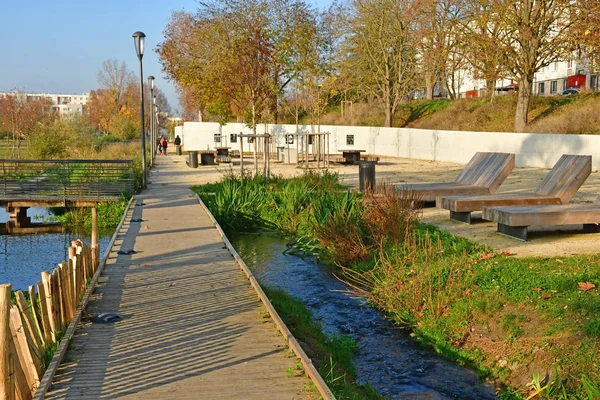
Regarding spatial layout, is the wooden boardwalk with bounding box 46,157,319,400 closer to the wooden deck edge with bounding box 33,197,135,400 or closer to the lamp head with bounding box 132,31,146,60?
the wooden deck edge with bounding box 33,197,135,400

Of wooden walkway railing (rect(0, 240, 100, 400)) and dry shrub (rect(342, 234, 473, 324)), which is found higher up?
wooden walkway railing (rect(0, 240, 100, 400))

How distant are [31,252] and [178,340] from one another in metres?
10.6

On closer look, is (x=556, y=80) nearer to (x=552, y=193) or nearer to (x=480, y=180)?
(x=480, y=180)

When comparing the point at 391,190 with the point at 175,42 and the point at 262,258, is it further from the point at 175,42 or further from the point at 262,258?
the point at 175,42

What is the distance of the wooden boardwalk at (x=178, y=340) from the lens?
5133 millimetres

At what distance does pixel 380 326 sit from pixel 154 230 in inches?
230

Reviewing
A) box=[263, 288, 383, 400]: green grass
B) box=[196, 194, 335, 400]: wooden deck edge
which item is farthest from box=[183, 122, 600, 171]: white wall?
box=[196, 194, 335, 400]: wooden deck edge

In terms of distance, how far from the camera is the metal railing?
19.3 metres

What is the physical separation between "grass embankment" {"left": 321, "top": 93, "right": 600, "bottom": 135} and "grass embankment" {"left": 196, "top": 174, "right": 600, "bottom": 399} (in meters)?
19.6

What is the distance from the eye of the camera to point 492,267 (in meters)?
8.88

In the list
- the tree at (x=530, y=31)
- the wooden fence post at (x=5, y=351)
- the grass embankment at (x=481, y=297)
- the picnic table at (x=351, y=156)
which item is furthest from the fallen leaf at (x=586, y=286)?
the tree at (x=530, y=31)

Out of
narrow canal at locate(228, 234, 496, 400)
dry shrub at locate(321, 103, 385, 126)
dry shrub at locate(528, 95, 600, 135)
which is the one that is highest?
dry shrub at locate(321, 103, 385, 126)

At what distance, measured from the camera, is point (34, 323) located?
5934 mm

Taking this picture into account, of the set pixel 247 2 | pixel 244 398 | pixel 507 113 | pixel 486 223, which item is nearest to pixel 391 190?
pixel 486 223
